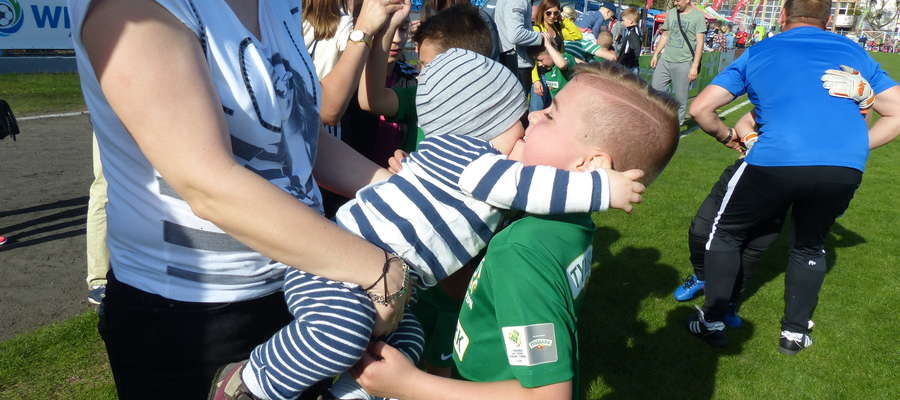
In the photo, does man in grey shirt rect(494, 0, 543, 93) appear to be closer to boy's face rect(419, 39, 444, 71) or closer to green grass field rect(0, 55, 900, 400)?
green grass field rect(0, 55, 900, 400)

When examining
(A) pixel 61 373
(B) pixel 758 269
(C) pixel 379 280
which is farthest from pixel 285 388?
(B) pixel 758 269

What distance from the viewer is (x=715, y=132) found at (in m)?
4.09

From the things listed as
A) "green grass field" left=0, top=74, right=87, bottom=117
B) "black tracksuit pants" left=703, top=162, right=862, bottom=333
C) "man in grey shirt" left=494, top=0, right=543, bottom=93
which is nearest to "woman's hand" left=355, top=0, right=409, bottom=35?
"black tracksuit pants" left=703, top=162, right=862, bottom=333

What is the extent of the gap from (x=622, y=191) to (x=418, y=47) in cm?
181

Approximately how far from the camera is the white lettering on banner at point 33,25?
36.1ft

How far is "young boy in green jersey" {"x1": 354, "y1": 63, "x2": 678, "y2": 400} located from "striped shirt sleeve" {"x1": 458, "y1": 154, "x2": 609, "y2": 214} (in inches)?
3.0

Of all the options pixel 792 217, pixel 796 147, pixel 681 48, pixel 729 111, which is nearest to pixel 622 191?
pixel 796 147

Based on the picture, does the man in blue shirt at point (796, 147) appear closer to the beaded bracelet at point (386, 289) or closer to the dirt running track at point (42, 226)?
the beaded bracelet at point (386, 289)

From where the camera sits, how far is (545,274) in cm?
134

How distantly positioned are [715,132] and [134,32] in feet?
12.6

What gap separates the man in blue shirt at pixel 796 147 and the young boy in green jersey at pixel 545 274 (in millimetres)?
2443

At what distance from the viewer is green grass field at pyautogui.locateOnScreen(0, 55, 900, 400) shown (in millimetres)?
3326

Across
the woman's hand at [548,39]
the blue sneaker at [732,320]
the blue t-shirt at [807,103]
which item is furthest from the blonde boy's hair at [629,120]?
the woman's hand at [548,39]

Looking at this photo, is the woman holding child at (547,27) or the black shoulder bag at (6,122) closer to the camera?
the black shoulder bag at (6,122)
